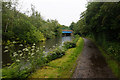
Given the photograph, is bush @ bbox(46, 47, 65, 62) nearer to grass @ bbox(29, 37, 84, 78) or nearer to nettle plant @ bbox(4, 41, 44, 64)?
grass @ bbox(29, 37, 84, 78)


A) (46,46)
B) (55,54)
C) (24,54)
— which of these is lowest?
(46,46)

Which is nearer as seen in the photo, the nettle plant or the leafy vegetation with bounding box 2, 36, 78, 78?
the leafy vegetation with bounding box 2, 36, 78, 78

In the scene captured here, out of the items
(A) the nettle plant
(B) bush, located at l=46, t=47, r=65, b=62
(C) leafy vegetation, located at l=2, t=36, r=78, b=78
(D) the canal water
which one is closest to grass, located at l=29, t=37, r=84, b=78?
(C) leafy vegetation, located at l=2, t=36, r=78, b=78

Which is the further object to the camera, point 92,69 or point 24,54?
point 92,69

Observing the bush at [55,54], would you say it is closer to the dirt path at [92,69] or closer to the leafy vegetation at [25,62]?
the leafy vegetation at [25,62]

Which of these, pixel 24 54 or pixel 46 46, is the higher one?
pixel 24 54

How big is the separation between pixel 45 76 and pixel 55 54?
9.95ft

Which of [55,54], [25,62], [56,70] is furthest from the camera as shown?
[55,54]

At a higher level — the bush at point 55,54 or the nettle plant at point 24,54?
the nettle plant at point 24,54

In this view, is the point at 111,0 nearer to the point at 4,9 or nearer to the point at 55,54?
the point at 55,54

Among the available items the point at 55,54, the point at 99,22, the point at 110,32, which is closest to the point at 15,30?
the point at 55,54

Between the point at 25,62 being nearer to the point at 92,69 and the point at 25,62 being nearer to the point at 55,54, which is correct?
the point at 55,54

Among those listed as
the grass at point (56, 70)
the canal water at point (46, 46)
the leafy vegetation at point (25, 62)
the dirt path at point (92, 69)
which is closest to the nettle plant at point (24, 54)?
Answer: the leafy vegetation at point (25, 62)

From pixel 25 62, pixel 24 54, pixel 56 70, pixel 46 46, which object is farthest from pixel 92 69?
pixel 46 46
